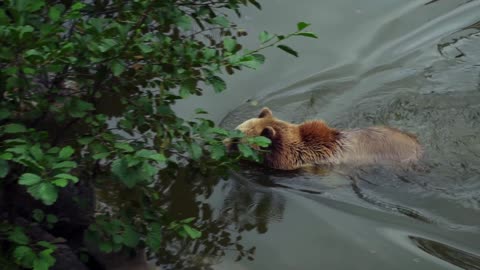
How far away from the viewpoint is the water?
20.1 feet

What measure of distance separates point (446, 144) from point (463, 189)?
80cm

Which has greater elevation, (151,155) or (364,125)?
(364,125)

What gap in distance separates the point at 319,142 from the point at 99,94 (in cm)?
324

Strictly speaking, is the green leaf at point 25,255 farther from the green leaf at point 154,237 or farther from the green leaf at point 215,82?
the green leaf at point 215,82

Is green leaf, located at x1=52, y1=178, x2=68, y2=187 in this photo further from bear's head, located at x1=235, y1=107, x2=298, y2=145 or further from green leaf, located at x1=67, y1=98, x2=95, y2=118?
bear's head, located at x1=235, y1=107, x2=298, y2=145

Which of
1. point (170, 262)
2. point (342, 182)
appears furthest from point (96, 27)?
point (342, 182)

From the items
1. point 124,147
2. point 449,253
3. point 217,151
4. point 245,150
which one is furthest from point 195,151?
point 449,253

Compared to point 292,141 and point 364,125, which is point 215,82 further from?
point 364,125

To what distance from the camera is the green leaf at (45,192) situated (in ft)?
11.4

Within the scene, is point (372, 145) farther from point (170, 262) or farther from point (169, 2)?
point (169, 2)

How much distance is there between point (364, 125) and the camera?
8.06 metres

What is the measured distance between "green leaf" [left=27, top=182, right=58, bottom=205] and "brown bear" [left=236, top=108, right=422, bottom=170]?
3.97 meters

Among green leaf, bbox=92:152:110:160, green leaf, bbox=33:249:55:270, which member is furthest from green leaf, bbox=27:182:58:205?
green leaf, bbox=33:249:55:270

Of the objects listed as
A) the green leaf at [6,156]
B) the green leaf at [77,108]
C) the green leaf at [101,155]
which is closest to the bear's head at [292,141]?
the green leaf at [77,108]
